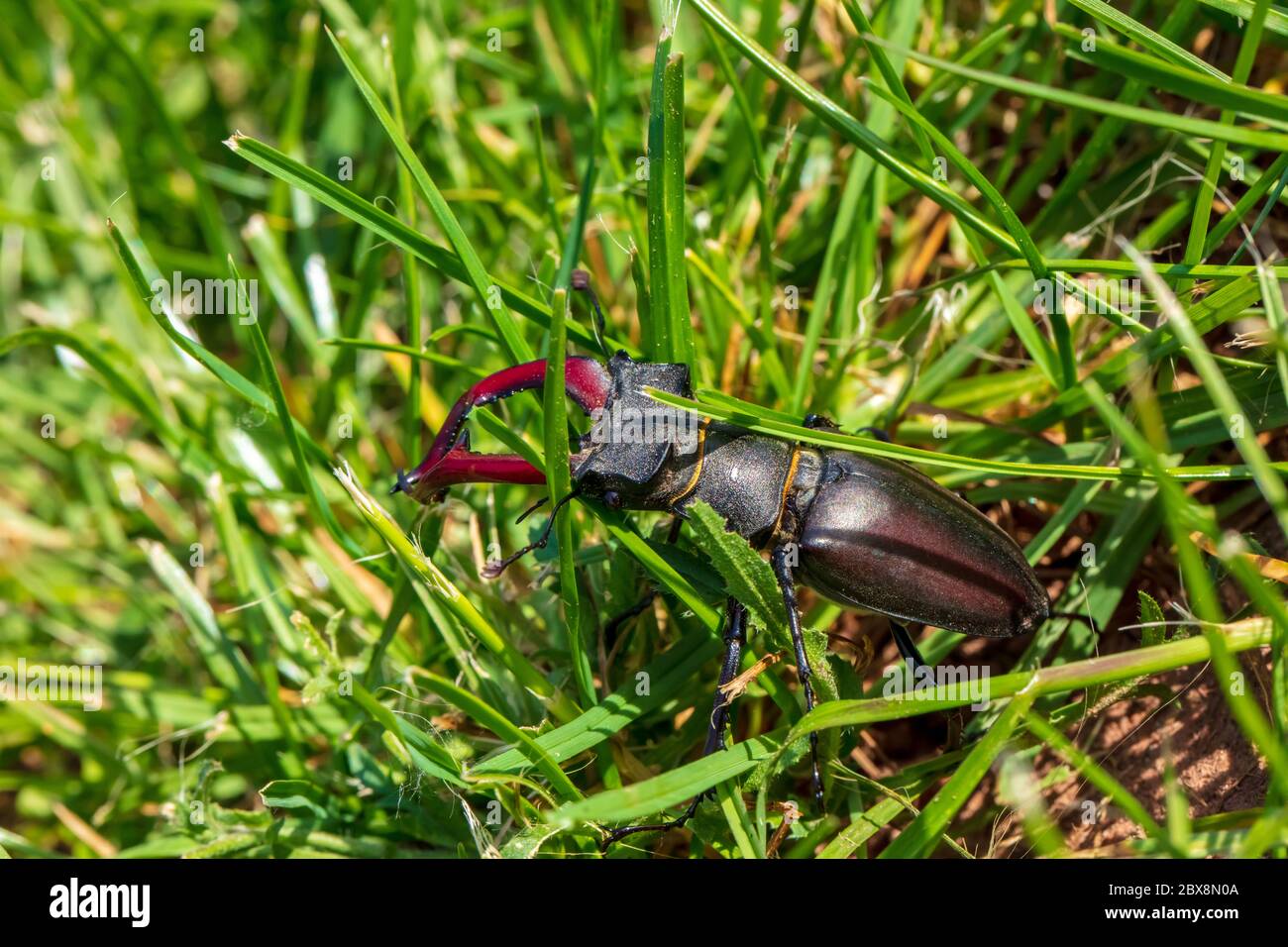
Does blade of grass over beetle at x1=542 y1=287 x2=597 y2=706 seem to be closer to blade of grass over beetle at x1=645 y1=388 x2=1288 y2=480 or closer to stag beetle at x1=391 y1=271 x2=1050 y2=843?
stag beetle at x1=391 y1=271 x2=1050 y2=843

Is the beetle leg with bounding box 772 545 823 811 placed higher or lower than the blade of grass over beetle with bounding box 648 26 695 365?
lower

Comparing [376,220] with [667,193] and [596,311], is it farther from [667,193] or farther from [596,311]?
[667,193]

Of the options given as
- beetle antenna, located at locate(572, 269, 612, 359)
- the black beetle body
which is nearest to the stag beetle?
the black beetle body

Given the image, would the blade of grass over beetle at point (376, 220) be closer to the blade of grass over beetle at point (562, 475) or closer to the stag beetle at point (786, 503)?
the stag beetle at point (786, 503)

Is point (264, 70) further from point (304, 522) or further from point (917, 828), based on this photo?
point (917, 828)

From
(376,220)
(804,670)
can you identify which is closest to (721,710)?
(804,670)

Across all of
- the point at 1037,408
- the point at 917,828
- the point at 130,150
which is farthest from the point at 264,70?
the point at 917,828

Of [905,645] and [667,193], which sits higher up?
[667,193]
